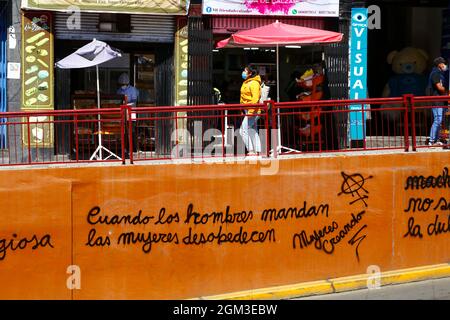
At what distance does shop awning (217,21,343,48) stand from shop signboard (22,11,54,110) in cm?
362

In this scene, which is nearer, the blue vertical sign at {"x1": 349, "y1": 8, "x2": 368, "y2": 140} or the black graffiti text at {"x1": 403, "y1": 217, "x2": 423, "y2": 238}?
the black graffiti text at {"x1": 403, "y1": 217, "x2": 423, "y2": 238}

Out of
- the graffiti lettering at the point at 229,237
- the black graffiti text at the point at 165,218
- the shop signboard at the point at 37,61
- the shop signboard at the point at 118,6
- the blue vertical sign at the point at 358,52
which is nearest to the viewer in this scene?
the black graffiti text at the point at 165,218

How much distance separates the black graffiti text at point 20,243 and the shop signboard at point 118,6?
5773mm

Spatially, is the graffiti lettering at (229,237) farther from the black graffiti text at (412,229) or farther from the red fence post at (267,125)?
the black graffiti text at (412,229)

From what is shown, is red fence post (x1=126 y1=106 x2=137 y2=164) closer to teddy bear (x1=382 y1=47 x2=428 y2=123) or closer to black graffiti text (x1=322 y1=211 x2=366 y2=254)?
black graffiti text (x1=322 y1=211 x2=366 y2=254)

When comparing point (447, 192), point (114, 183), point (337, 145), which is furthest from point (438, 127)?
point (114, 183)

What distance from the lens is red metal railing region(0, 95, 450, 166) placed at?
33.3 feet

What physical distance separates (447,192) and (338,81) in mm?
5032

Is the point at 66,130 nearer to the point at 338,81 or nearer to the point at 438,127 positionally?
the point at 438,127

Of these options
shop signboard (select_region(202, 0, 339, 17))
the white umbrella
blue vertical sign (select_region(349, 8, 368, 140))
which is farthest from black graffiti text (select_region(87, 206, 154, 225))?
blue vertical sign (select_region(349, 8, 368, 140))

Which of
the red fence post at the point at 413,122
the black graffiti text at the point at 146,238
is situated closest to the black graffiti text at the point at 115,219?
the black graffiti text at the point at 146,238

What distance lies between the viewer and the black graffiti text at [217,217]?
1003cm

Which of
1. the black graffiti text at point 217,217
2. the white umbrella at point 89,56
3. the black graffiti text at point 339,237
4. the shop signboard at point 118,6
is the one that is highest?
the shop signboard at point 118,6

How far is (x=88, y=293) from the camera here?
972 centimetres
